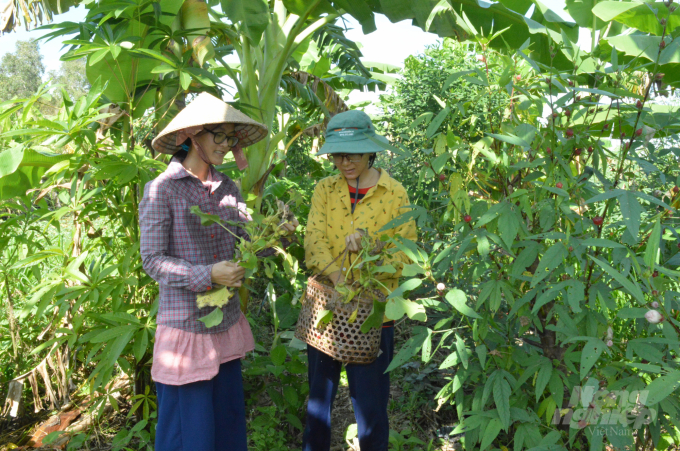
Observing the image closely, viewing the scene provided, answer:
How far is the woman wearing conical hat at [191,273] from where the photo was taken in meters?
Result: 1.71

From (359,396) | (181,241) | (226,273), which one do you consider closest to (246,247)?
(226,273)

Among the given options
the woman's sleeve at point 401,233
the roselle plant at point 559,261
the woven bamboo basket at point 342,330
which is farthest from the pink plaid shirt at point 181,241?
the roselle plant at point 559,261

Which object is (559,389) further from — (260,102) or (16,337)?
(16,337)

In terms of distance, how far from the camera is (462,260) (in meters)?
1.88

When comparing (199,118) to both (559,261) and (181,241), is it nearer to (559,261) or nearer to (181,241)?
(181,241)

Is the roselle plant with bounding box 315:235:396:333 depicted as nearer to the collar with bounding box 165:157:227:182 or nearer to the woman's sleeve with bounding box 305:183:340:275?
the woman's sleeve with bounding box 305:183:340:275

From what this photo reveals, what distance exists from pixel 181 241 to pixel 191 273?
17 centimetres

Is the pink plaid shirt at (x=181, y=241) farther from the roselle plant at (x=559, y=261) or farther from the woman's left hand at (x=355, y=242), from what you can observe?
the roselle plant at (x=559, y=261)

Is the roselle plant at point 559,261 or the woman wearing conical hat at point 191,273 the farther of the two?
the woman wearing conical hat at point 191,273

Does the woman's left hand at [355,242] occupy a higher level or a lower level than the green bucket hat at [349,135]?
lower

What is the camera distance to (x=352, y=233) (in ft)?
6.90

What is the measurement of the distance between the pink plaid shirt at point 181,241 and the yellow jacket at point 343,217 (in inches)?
14.0

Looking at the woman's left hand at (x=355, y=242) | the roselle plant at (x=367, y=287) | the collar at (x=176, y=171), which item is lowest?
the roselle plant at (x=367, y=287)

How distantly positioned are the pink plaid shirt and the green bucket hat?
45 cm
